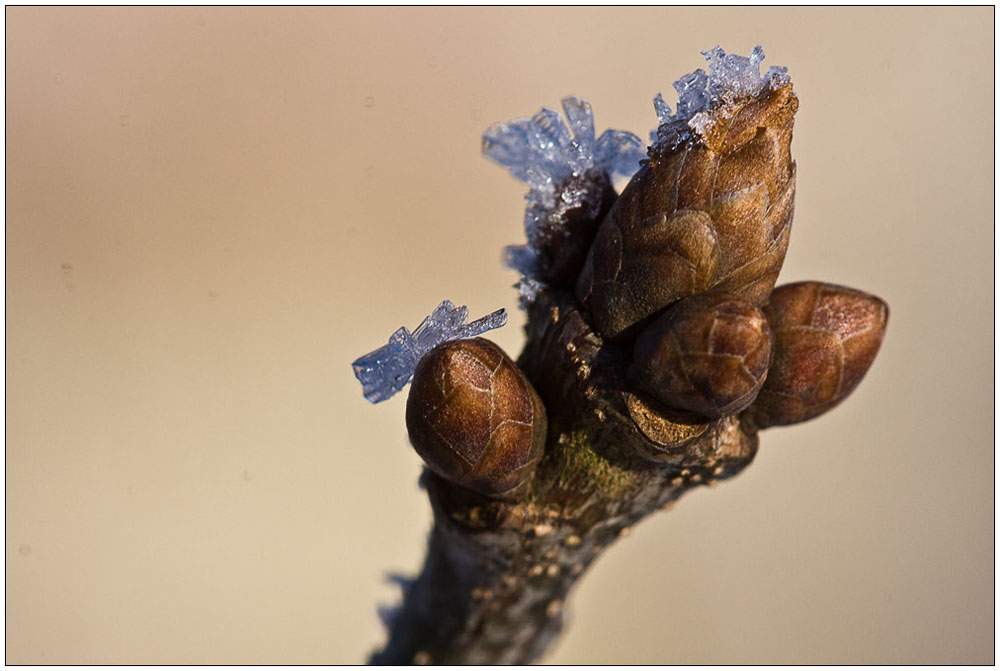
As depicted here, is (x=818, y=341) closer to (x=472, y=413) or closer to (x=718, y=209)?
(x=718, y=209)

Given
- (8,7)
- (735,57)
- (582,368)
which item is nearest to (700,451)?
(582,368)

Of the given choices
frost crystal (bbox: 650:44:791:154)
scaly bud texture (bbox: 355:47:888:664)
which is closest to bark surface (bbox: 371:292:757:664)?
scaly bud texture (bbox: 355:47:888:664)

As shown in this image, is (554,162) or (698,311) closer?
(698,311)

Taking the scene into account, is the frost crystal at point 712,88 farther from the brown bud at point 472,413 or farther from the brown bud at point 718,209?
the brown bud at point 472,413

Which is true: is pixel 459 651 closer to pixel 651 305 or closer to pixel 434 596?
pixel 434 596

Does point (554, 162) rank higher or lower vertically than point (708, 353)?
higher

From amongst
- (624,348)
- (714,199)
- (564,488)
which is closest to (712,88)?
(714,199)

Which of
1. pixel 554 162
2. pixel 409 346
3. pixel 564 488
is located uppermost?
pixel 554 162

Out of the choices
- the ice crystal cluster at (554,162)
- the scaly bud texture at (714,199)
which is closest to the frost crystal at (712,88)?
the scaly bud texture at (714,199)

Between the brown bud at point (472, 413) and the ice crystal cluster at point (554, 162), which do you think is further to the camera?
the ice crystal cluster at point (554, 162)
